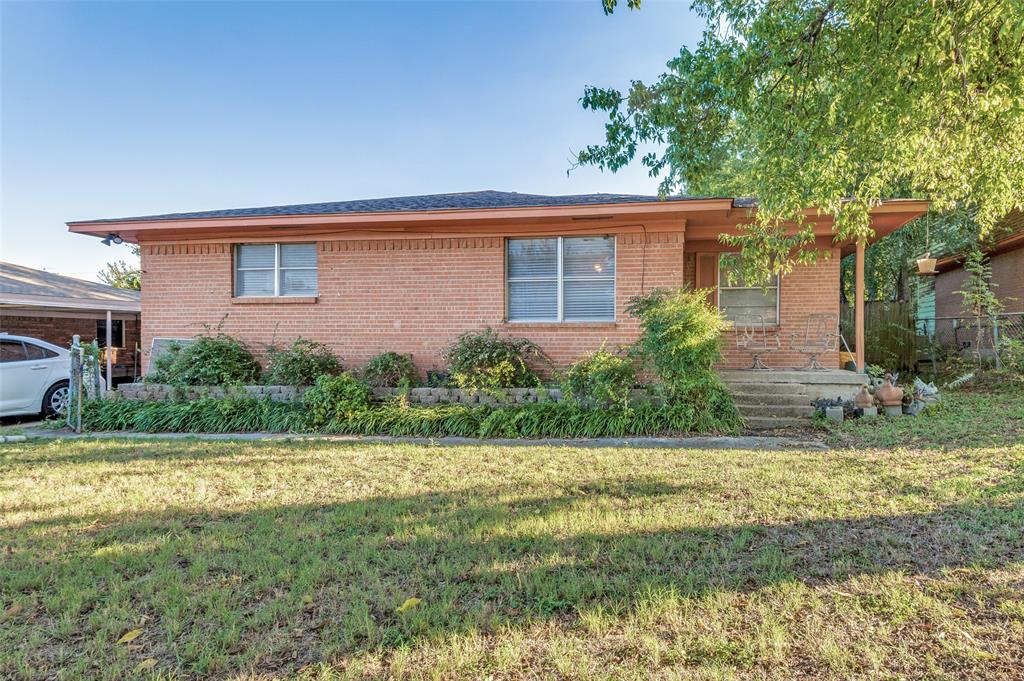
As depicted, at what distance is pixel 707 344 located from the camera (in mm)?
7137

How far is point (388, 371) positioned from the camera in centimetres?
852

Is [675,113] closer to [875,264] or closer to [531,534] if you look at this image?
[531,534]

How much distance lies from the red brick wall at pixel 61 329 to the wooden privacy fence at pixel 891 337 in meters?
18.7

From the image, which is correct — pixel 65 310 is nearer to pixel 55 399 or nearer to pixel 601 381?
pixel 55 399

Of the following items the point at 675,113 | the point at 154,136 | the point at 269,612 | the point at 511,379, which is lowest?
the point at 269,612

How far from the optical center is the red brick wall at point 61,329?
12.0m

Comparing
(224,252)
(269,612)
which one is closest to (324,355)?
(224,252)

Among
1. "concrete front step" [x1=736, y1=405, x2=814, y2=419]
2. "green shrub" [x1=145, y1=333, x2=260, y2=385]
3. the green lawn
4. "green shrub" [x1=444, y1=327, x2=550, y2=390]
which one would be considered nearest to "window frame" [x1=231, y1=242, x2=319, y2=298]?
"green shrub" [x1=145, y1=333, x2=260, y2=385]

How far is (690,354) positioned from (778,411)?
6.62 feet

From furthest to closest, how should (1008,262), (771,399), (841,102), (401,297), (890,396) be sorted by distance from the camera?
(1008,262) → (401,297) → (771,399) → (890,396) → (841,102)

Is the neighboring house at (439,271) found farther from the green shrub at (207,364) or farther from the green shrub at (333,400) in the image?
the green shrub at (333,400)

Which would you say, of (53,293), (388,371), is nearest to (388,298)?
(388,371)

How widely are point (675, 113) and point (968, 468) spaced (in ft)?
15.0

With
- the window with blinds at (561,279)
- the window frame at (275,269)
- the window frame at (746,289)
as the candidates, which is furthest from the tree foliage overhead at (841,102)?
the window frame at (275,269)
